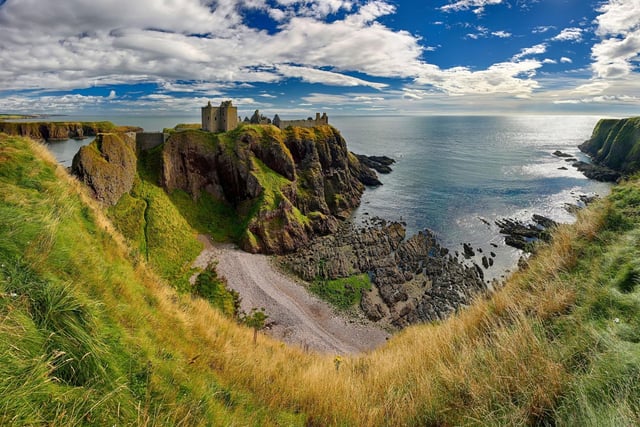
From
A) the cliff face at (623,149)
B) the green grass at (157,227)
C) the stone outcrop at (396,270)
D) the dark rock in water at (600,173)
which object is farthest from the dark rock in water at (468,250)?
the cliff face at (623,149)

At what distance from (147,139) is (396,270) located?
44.8 metres

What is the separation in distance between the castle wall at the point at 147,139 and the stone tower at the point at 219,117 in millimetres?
10547

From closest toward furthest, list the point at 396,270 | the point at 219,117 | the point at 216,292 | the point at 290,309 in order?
the point at 290,309 → the point at 216,292 → the point at 396,270 → the point at 219,117

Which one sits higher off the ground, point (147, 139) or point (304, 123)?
point (304, 123)

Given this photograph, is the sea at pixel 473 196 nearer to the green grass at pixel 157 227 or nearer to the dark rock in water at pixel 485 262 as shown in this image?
the dark rock in water at pixel 485 262

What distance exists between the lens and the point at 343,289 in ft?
121

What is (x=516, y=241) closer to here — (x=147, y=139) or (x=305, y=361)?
(x=305, y=361)

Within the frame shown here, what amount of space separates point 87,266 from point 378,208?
209ft

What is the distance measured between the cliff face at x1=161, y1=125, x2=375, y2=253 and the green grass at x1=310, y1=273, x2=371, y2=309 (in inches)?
408

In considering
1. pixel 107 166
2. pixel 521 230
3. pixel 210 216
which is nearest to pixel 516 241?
pixel 521 230

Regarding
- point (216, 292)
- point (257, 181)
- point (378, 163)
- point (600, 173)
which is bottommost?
point (216, 292)

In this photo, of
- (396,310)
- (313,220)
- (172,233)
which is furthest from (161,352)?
(313,220)

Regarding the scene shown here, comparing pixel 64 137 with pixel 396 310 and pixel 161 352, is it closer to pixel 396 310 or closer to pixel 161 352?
pixel 396 310

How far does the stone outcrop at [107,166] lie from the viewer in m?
35.1
